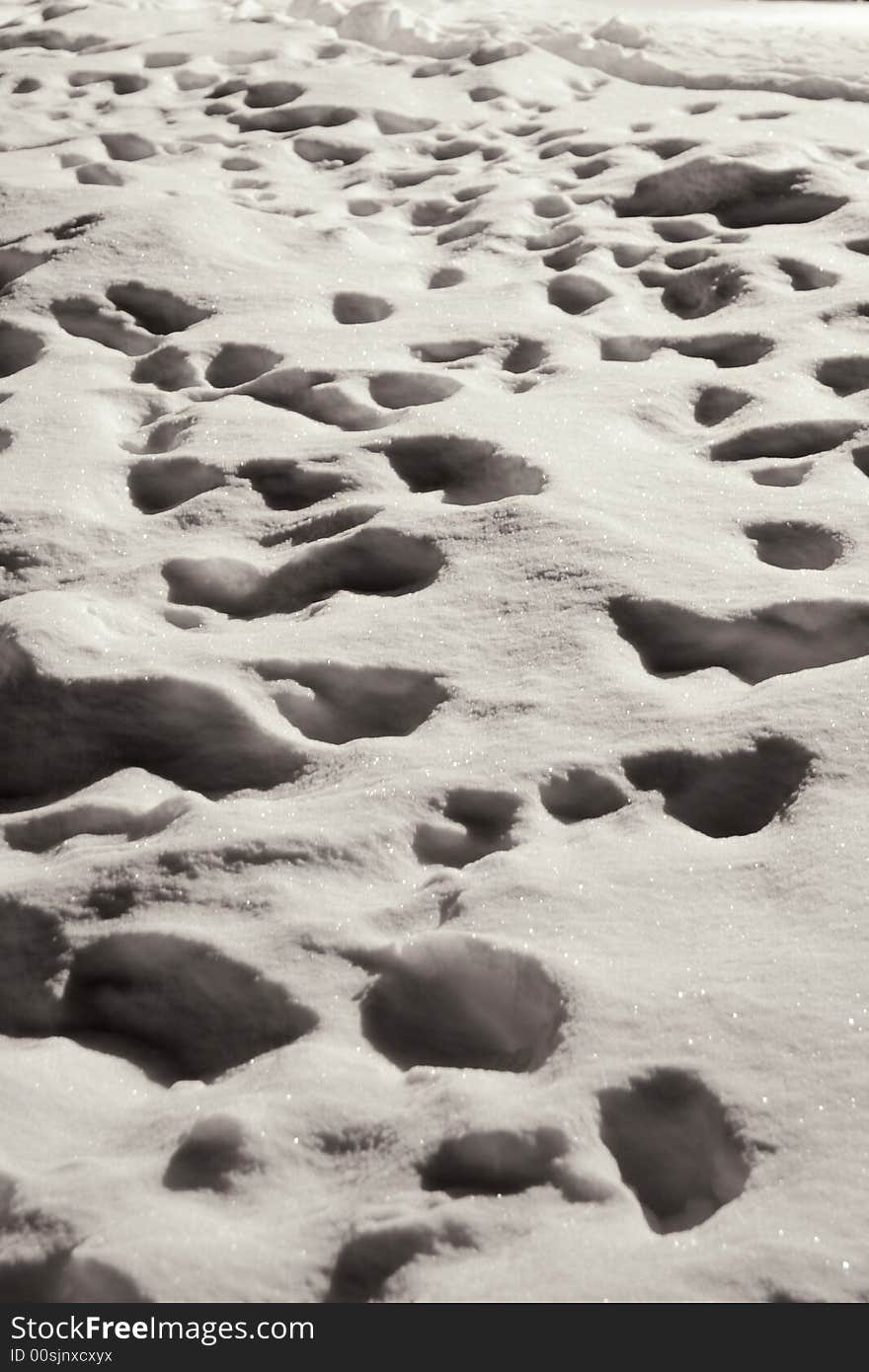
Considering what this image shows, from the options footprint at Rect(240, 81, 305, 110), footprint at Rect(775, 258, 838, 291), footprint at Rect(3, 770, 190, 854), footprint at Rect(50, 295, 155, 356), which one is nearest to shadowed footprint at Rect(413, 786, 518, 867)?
footprint at Rect(3, 770, 190, 854)

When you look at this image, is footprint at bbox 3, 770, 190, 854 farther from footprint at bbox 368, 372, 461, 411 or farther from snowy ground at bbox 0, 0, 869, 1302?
footprint at bbox 368, 372, 461, 411

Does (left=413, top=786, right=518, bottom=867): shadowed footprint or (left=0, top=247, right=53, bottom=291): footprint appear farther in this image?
(left=0, top=247, right=53, bottom=291): footprint

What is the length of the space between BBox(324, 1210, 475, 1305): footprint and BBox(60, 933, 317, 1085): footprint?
0.69 ft

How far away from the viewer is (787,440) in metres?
2.03

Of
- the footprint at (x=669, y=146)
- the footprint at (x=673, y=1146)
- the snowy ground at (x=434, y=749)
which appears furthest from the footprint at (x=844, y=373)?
the footprint at (x=673, y=1146)

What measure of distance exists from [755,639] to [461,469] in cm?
59

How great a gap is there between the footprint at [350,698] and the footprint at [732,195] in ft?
6.07

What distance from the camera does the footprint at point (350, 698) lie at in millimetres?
1525

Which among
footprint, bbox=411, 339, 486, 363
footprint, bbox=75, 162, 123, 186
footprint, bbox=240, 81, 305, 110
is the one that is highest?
footprint, bbox=240, 81, 305, 110

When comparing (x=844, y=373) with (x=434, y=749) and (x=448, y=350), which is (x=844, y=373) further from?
(x=434, y=749)

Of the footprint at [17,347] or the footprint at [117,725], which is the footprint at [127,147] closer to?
the footprint at [17,347]

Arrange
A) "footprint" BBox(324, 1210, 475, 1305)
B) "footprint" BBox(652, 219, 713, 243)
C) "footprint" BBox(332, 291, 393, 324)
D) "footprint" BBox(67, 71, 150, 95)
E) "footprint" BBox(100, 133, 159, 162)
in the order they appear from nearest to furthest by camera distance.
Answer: "footprint" BBox(324, 1210, 475, 1305)
"footprint" BBox(332, 291, 393, 324)
"footprint" BBox(652, 219, 713, 243)
"footprint" BBox(100, 133, 159, 162)
"footprint" BBox(67, 71, 150, 95)

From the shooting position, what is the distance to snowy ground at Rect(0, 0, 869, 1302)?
100cm

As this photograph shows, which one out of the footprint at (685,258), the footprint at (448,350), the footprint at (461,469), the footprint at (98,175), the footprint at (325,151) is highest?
the footprint at (98,175)
